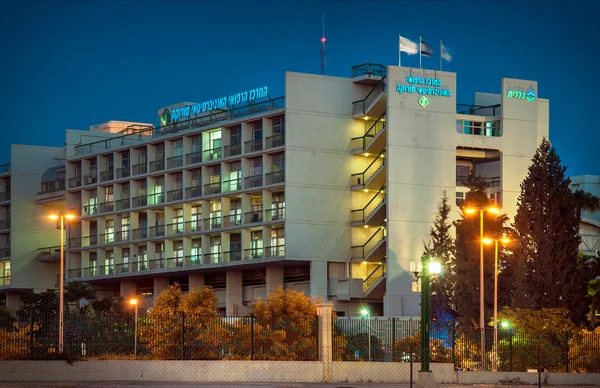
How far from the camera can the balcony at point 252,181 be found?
347ft

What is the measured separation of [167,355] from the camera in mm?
47062

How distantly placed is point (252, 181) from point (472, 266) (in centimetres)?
3011

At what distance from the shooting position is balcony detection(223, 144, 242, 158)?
355ft

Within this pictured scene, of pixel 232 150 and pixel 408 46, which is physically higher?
pixel 408 46

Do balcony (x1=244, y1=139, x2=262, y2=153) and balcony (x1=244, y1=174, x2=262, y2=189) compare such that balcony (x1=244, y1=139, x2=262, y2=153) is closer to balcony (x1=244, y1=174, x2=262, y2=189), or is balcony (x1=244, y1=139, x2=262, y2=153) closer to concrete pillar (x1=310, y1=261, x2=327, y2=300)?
balcony (x1=244, y1=174, x2=262, y2=189)

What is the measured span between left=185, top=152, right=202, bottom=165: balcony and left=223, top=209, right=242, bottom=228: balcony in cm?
671

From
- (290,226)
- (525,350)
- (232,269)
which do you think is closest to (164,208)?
(232,269)

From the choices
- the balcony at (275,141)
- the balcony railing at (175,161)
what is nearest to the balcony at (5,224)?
the balcony railing at (175,161)

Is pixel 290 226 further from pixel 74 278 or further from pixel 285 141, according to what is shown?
pixel 74 278

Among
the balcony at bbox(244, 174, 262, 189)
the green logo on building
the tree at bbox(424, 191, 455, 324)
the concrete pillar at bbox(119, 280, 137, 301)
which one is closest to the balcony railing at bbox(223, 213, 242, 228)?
the balcony at bbox(244, 174, 262, 189)

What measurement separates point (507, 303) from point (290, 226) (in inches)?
964

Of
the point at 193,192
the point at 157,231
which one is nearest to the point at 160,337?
the point at 193,192

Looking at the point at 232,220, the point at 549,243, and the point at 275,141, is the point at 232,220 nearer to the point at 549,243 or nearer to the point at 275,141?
the point at 275,141

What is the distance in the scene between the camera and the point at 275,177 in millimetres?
103875
